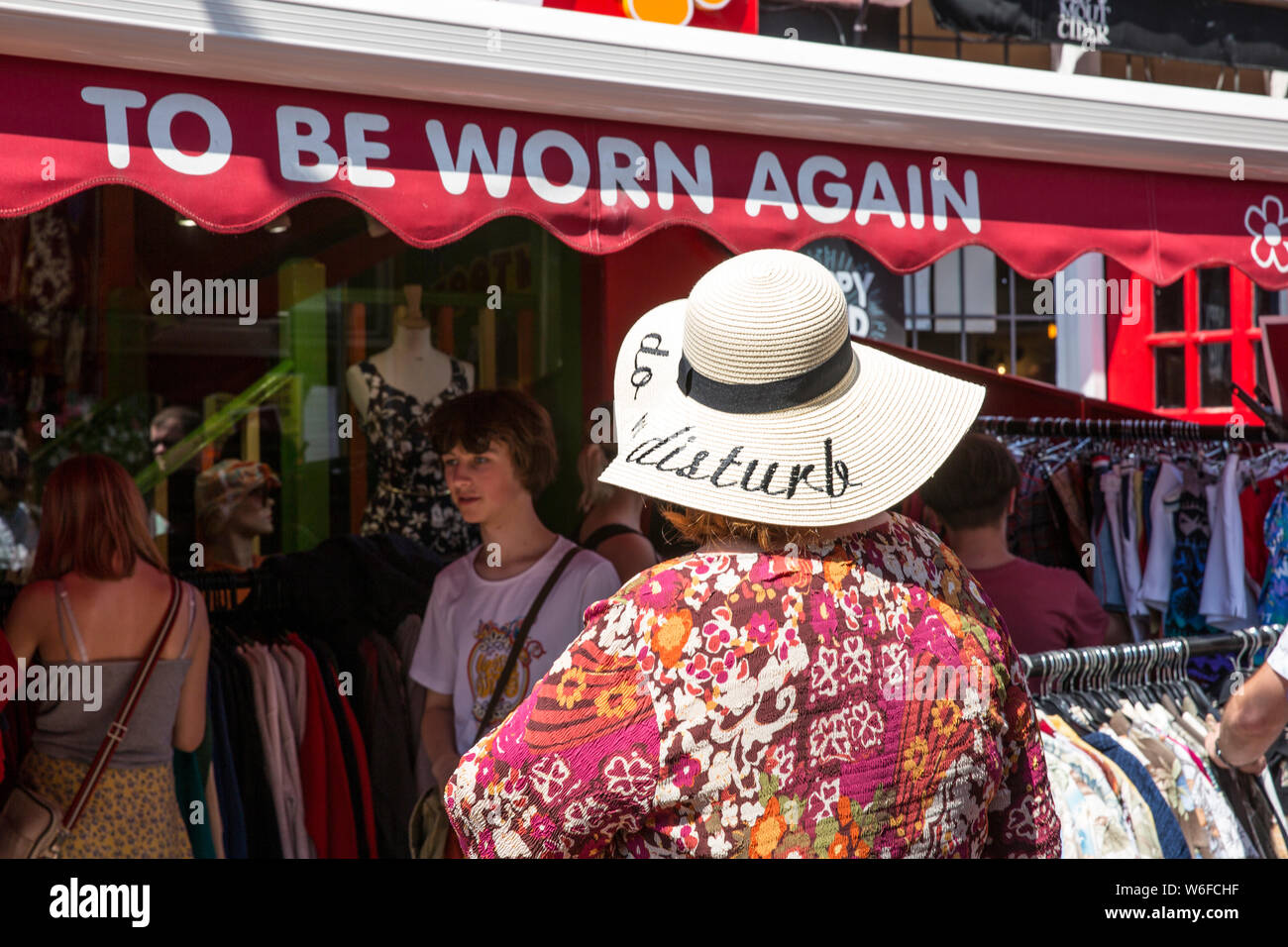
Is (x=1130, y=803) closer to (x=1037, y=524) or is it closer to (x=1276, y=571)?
(x=1276, y=571)

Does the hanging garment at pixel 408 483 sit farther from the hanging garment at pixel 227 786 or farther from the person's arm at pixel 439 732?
the hanging garment at pixel 227 786

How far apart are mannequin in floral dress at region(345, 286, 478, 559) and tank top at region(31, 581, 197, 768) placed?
1368 mm

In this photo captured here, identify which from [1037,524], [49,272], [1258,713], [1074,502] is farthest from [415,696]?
[1074,502]

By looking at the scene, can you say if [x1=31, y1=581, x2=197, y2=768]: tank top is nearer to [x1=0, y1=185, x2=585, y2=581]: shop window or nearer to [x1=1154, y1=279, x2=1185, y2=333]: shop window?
[x1=0, y1=185, x2=585, y2=581]: shop window

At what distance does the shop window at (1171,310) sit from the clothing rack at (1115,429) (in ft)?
9.34

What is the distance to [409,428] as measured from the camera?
15.3 ft

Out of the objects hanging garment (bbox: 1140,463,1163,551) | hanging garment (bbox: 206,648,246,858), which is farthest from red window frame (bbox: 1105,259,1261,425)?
hanging garment (bbox: 206,648,246,858)

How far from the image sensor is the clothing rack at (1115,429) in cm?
490

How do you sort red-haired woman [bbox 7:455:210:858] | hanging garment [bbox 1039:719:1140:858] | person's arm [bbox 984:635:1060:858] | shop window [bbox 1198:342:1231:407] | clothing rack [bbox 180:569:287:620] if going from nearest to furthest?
1. person's arm [bbox 984:635:1060:858]
2. hanging garment [bbox 1039:719:1140:858]
3. red-haired woman [bbox 7:455:210:858]
4. clothing rack [bbox 180:569:287:620]
5. shop window [bbox 1198:342:1231:407]

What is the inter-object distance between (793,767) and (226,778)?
8.67ft

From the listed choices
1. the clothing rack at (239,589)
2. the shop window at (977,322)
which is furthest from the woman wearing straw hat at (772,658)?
the shop window at (977,322)

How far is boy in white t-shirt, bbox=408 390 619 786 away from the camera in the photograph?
3.37 meters

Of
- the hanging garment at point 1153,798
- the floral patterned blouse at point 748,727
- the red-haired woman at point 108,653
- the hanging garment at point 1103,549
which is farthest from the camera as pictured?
the hanging garment at point 1103,549
